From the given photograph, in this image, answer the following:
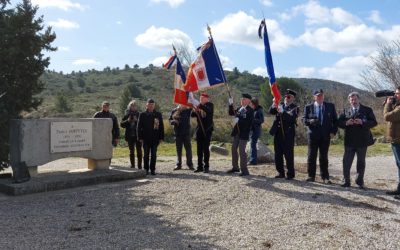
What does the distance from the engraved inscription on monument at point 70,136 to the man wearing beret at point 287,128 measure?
4.15 m

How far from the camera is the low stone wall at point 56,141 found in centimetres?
902

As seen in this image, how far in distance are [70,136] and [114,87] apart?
2664 inches

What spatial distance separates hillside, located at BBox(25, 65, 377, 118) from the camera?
162ft

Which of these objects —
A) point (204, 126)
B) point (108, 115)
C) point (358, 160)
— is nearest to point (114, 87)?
point (108, 115)

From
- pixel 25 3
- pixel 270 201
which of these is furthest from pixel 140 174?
pixel 25 3

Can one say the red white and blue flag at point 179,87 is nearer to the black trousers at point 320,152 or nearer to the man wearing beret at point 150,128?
the man wearing beret at point 150,128

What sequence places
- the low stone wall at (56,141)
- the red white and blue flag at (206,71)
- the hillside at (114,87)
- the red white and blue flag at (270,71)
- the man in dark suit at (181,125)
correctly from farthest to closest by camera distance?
the hillside at (114,87)
the man in dark suit at (181,125)
the red white and blue flag at (206,71)
the red white and blue flag at (270,71)
the low stone wall at (56,141)

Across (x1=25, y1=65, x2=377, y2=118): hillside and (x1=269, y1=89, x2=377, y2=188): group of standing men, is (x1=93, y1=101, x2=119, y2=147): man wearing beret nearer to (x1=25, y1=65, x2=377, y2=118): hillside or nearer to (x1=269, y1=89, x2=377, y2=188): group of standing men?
(x1=269, y1=89, x2=377, y2=188): group of standing men

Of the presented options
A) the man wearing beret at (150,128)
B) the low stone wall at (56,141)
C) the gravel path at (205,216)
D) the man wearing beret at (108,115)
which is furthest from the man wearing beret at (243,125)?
the man wearing beret at (108,115)

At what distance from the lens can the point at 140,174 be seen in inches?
409

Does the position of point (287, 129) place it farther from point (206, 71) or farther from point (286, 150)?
point (206, 71)

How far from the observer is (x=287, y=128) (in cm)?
999

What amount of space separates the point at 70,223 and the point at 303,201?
12.9 ft

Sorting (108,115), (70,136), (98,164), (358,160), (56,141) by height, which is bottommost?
(98,164)
